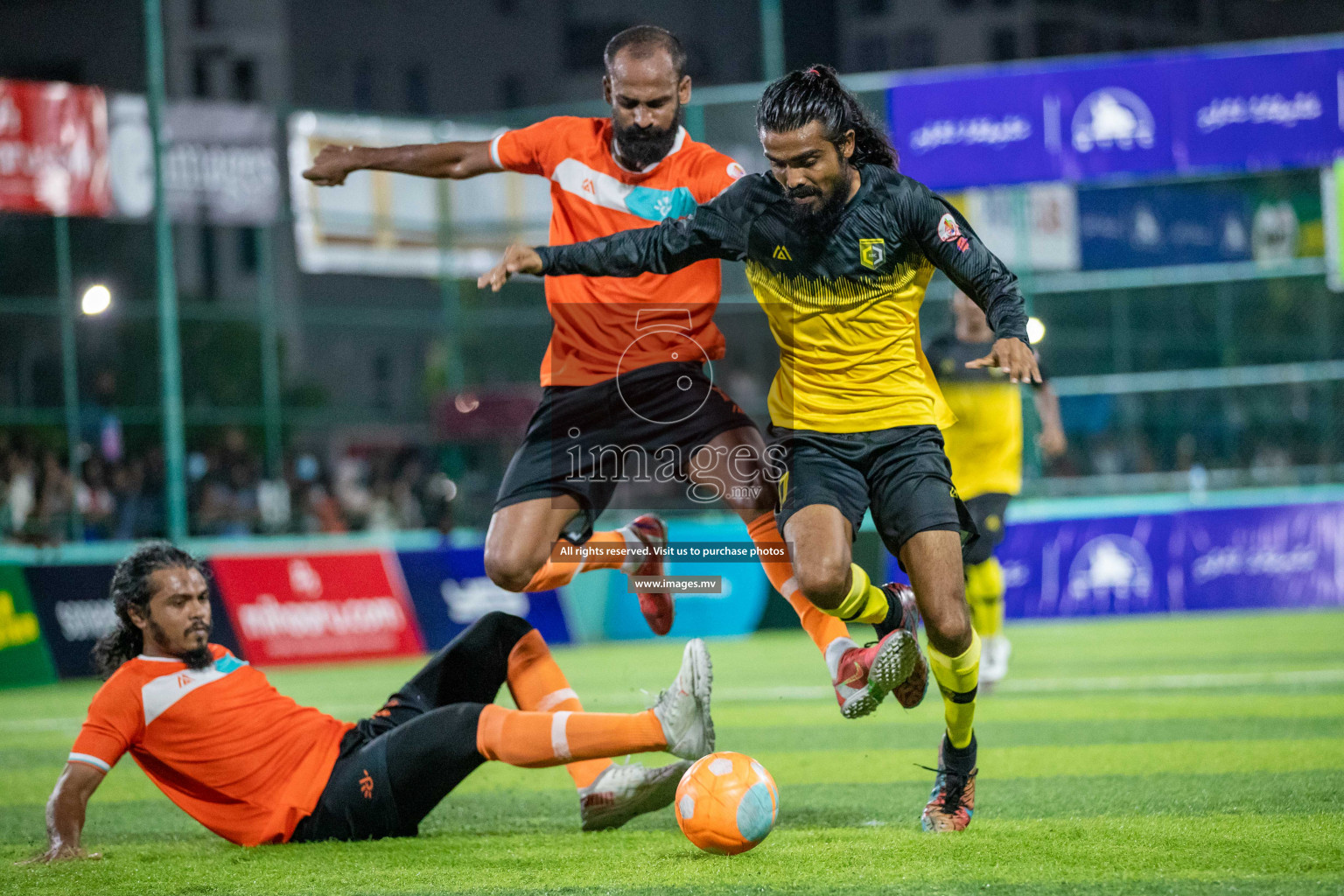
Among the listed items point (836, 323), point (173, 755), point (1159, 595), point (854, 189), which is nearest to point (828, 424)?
point (836, 323)

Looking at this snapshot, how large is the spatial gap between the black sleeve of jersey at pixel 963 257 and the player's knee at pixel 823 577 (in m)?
0.95

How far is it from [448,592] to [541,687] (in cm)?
912

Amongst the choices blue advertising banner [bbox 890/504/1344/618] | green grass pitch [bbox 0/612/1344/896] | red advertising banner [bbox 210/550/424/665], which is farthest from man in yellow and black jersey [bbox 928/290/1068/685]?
red advertising banner [bbox 210/550/424/665]

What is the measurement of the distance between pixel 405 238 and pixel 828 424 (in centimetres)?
1665

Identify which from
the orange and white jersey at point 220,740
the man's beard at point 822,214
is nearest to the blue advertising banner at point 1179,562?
the man's beard at point 822,214

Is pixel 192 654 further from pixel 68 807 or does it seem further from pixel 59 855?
pixel 59 855

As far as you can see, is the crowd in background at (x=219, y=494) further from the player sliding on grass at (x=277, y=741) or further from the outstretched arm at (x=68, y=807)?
the outstretched arm at (x=68, y=807)

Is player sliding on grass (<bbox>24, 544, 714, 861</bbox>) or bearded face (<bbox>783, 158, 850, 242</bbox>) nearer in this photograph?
player sliding on grass (<bbox>24, 544, 714, 861</bbox>)

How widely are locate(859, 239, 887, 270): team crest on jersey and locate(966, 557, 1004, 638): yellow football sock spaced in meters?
4.12

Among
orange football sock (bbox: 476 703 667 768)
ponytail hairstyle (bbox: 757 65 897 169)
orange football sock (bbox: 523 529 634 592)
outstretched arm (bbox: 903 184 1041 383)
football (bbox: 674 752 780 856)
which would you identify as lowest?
football (bbox: 674 752 780 856)

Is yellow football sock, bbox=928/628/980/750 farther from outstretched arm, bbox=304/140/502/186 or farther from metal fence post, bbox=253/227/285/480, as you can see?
metal fence post, bbox=253/227/285/480

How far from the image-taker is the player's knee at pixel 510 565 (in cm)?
600

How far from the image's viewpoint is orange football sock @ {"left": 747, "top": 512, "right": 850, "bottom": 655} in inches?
225

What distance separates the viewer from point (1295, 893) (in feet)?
12.8
